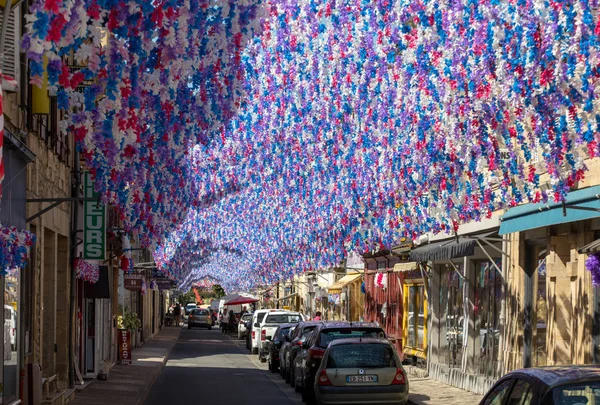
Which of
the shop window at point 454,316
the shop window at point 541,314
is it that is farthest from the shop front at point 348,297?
the shop window at point 541,314

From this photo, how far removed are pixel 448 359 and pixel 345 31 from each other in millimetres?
16803

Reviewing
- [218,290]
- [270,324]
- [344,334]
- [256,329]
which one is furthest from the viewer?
[218,290]

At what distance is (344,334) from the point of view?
80.1ft

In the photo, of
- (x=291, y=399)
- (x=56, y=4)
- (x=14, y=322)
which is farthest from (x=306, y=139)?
(x=56, y=4)

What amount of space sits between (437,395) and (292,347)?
6261mm

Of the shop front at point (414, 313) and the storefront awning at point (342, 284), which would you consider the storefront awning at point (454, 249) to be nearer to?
the shop front at point (414, 313)

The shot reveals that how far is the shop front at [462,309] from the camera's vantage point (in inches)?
1056

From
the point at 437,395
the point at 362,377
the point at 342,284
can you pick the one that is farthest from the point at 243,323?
the point at 362,377

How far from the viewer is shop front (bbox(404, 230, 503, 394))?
26.8 m

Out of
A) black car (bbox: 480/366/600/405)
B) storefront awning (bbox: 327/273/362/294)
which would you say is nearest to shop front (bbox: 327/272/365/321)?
storefront awning (bbox: 327/273/362/294)

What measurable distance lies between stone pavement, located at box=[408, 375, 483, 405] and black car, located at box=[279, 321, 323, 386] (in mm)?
3035

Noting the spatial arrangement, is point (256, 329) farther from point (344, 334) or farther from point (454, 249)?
point (344, 334)

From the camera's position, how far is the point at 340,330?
2439 cm

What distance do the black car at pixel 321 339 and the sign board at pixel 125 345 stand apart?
1159 centimetres
